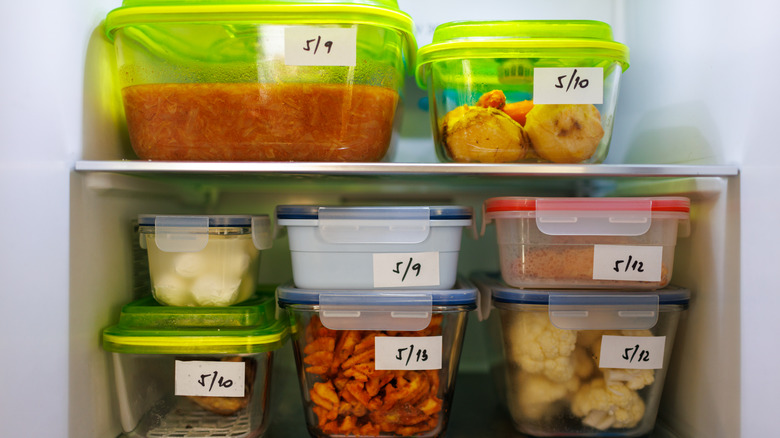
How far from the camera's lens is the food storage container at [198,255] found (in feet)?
3.22

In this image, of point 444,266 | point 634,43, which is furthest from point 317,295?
point 634,43

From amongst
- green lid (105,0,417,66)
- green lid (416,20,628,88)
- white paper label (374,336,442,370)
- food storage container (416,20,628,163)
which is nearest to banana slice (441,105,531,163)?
food storage container (416,20,628,163)

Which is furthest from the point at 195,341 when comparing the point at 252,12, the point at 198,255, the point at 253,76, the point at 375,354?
the point at 252,12

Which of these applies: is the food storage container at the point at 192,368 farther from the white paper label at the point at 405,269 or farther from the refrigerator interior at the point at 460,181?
the white paper label at the point at 405,269

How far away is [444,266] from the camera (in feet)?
3.24

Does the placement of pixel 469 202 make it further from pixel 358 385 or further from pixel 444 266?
pixel 358 385

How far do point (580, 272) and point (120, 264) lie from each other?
0.89 m

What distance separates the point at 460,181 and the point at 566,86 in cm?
37

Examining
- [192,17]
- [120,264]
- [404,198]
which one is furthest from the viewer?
[404,198]

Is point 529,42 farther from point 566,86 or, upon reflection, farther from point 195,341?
point 195,341

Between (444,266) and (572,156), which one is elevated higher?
(572,156)

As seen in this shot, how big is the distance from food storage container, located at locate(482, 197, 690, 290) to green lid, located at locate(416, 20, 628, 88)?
0.27m

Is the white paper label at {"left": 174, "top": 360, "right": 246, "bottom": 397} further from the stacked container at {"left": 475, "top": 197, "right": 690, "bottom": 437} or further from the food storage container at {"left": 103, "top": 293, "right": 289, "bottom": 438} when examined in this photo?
the stacked container at {"left": 475, "top": 197, "right": 690, "bottom": 437}

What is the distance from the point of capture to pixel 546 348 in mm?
965
